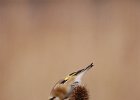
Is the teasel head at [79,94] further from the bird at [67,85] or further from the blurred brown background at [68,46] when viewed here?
the blurred brown background at [68,46]

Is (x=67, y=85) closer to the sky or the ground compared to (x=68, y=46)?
closer to the ground

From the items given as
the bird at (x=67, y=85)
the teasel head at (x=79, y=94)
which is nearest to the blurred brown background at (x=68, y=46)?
the bird at (x=67, y=85)

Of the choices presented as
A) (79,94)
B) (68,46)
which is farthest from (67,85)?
(68,46)

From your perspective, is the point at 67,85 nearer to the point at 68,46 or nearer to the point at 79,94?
the point at 79,94

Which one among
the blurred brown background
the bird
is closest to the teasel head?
the bird

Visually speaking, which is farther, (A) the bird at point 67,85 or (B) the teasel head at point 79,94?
(A) the bird at point 67,85

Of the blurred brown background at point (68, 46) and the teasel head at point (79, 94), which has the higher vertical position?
the blurred brown background at point (68, 46)

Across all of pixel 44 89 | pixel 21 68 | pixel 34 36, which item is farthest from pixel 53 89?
pixel 34 36
